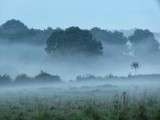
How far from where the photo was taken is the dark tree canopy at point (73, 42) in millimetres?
102188

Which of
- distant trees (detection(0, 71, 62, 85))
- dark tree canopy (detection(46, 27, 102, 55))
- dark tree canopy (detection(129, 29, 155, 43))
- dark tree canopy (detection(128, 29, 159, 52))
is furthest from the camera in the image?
dark tree canopy (detection(129, 29, 155, 43))

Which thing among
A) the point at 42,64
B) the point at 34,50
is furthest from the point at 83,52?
the point at 34,50

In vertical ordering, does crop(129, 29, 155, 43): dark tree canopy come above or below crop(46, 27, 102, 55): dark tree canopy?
above

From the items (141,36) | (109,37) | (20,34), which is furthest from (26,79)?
(109,37)

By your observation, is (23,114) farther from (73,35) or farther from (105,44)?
(105,44)

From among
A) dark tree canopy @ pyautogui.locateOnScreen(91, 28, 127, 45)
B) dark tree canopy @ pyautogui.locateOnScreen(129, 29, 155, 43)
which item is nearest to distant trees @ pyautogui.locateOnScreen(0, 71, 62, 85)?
dark tree canopy @ pyautogui.locateOnScreen(91, 28, 127, 45)

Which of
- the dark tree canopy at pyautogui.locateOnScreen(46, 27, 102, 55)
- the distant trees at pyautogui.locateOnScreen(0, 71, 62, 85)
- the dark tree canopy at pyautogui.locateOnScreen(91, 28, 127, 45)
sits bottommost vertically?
the distant trees at pyautogui.locateOnScreen(0, 71, 62, 85)

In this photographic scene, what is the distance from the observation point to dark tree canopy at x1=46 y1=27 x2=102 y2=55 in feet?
335

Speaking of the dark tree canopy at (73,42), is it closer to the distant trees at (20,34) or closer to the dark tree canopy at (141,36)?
the distant trees at (20,34)

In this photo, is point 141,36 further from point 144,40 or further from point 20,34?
point 20,34

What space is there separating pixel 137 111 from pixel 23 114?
441cm

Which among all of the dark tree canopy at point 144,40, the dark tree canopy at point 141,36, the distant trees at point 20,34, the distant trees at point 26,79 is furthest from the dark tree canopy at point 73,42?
the dark tree canopy at point 141,36

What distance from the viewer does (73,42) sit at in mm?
102000

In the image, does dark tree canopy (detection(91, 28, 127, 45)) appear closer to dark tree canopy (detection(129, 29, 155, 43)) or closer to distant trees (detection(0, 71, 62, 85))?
dark tree canopy (detection(129, 29, 155, 43))
